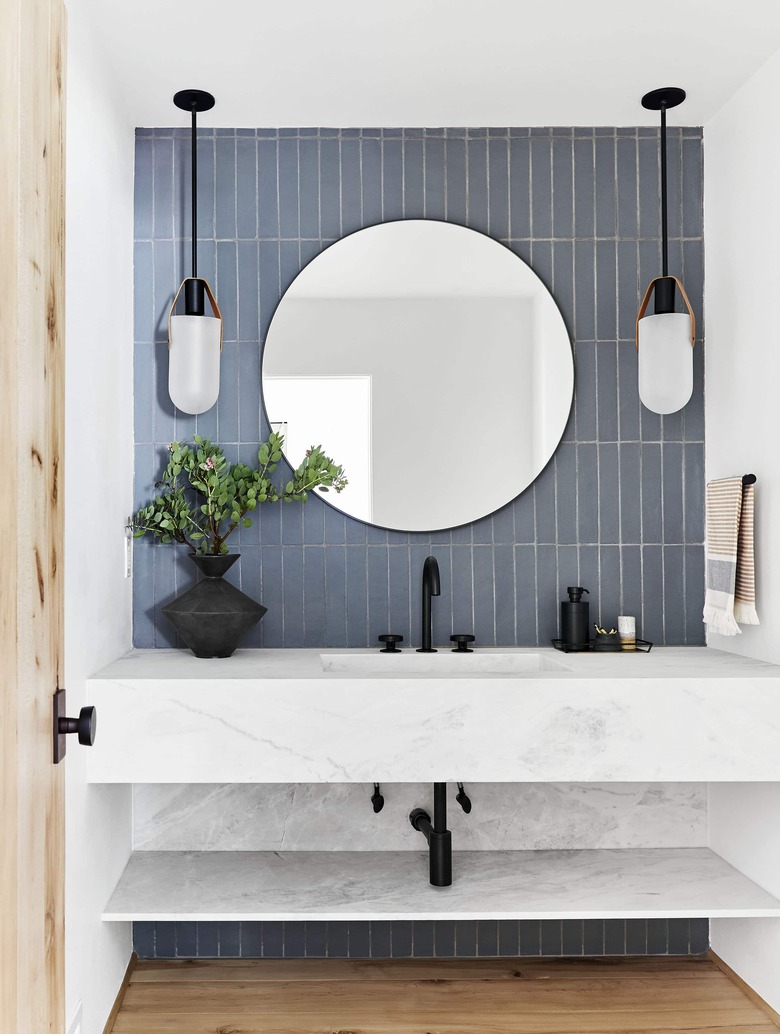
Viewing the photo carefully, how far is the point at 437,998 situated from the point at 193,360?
5.91 ft

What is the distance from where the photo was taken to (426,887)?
2.18 m

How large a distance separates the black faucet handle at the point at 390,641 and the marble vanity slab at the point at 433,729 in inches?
17.5

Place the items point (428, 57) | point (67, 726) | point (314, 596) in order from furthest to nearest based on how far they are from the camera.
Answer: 1. point (314, 596)
2. point (428, 57)
3. point (67, 726)

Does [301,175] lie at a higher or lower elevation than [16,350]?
higher

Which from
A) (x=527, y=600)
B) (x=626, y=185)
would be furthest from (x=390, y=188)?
(x=527, y=600)

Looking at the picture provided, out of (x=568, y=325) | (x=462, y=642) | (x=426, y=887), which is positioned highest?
(x=568, y=325)

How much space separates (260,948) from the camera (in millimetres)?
2463

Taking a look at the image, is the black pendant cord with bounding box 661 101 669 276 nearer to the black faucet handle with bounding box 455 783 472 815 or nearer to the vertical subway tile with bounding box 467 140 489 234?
the vertical subway tile with bounding box 467 140 489 234

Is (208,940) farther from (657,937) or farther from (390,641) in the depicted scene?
(657,937)

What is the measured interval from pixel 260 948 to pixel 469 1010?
2.09 feet

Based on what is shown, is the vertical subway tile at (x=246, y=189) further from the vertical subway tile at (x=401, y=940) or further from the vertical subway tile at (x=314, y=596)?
the vertical subway tile at (x=401, y=940)

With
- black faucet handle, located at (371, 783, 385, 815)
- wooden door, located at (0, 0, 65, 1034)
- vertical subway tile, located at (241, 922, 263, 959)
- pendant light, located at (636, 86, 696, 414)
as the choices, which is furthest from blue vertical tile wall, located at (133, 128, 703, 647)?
wooden door, located at (0, 0, 65, 1034)

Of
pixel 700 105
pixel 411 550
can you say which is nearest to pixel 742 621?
pixel 411 550

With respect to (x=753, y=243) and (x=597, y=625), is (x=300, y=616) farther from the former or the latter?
(x=753, y=243)
